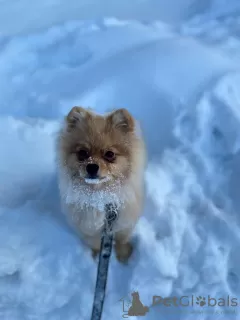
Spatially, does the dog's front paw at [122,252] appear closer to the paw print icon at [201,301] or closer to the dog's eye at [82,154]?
the paw print icon at [201,301]

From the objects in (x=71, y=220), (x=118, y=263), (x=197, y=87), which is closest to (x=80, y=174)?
(x=71, y=220)

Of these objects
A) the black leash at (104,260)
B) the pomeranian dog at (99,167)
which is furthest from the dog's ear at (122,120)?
the black leash at (104,260)

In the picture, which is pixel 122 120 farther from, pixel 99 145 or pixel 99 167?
pixel 99 167

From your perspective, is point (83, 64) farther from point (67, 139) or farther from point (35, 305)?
point (35, 305)

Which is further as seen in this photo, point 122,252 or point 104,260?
point 122,252

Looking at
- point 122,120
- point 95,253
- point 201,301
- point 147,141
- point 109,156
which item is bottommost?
point 201,301

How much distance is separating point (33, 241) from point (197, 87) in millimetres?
2140

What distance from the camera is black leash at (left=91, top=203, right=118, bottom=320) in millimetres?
1888

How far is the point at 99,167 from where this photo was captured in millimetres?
1782

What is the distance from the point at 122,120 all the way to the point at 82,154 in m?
0.32

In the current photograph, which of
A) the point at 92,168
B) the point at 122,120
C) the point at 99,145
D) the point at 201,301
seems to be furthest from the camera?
the point at 201,301

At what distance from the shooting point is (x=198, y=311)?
210cm

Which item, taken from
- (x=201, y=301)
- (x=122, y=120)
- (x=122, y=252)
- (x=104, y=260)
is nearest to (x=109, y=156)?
(x=122, y=120)

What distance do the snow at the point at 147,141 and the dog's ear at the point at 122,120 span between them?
2.64 ft
